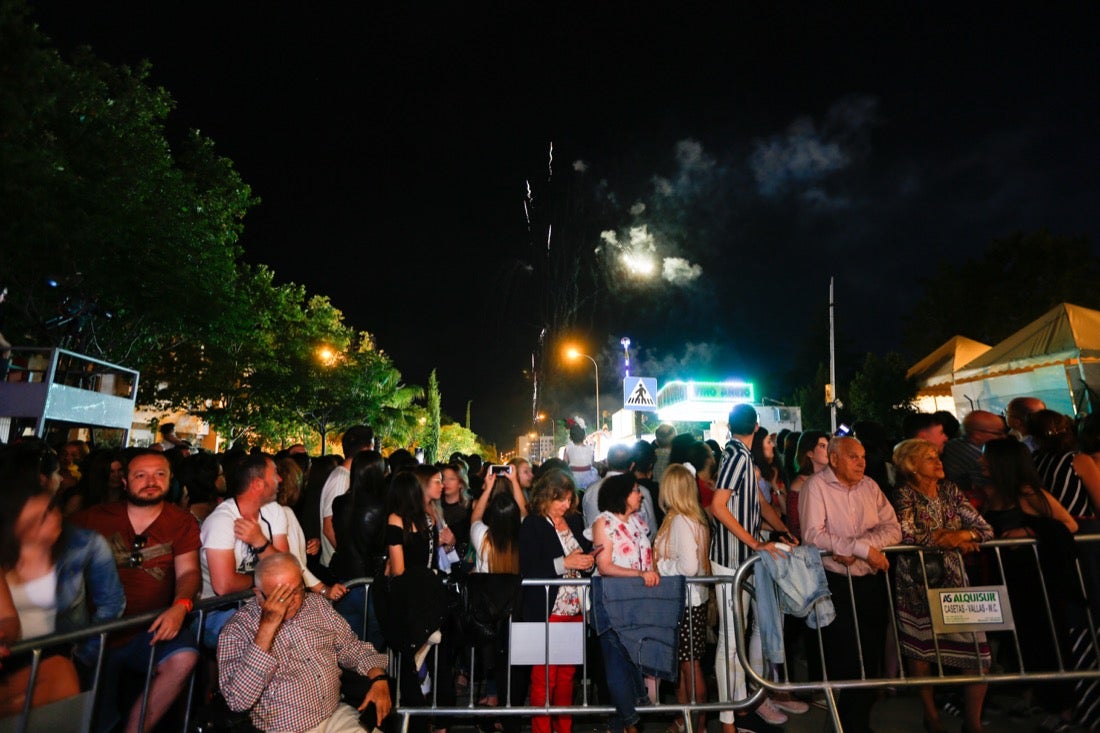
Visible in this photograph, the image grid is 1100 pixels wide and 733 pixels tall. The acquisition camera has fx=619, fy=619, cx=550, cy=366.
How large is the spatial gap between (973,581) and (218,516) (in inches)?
232

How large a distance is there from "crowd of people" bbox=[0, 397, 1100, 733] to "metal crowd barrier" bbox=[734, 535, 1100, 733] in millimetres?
45

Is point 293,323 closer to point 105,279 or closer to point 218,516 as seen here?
point 105,279

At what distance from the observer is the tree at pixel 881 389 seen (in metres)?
33.1

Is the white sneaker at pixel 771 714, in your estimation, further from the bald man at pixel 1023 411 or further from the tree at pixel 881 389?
the tree at pixel 881 389

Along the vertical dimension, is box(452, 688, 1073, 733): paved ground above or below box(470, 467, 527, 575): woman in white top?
below

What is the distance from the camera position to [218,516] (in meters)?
4.37

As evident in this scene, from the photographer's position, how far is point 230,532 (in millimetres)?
4348

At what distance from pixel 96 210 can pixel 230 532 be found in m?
13.8

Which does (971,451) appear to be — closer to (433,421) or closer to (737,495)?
(737,495)

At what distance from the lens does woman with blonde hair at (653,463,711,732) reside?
4.88 m

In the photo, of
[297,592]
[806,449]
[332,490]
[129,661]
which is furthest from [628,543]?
[129,661]

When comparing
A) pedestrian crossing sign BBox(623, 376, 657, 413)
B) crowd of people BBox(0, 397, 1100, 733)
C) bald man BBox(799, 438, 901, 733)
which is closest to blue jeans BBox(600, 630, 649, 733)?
crowd of people BBox(0, 397, 1100, 733)

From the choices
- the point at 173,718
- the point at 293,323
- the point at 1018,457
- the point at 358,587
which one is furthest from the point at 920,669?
the point at 293,323

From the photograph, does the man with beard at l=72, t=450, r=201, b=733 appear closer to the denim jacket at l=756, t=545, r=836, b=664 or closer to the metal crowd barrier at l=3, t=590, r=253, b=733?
the metal crowd barrier at l=3, t=590, r=253, b=733
